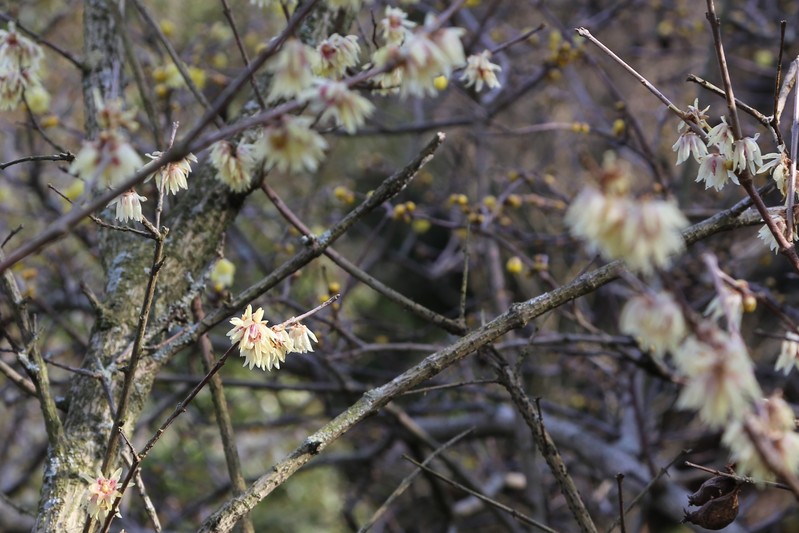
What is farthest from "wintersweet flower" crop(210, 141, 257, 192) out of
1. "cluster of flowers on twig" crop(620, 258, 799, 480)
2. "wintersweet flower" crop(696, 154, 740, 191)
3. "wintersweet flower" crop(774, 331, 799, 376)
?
"wintersweet flower" crop(774, 331, 799, 376)

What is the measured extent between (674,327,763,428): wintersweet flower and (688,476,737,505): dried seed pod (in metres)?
0.73

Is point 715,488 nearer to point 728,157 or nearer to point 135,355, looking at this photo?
point 728,157

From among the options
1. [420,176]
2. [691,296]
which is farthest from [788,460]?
[420,176]

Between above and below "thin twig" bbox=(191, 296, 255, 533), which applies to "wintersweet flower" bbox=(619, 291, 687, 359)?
below

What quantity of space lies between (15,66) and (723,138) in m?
1.55

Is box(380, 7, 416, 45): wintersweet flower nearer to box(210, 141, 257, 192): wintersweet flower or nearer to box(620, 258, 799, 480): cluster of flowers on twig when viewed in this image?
box(210, 141, 257, 192): wintersweet flower

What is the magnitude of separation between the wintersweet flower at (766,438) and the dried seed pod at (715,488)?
59 cm

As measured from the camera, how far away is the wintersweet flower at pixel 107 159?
3.17ft

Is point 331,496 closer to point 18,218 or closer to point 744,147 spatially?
point 18,218

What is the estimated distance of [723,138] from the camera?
1.39m

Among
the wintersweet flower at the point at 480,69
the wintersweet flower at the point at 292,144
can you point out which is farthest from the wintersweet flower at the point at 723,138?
the wintersweet flower at the point at 292,144

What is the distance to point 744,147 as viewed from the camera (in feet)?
4.46

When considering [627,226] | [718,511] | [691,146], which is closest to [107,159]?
[627,226]

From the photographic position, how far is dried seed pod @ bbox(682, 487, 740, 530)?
1432mm
